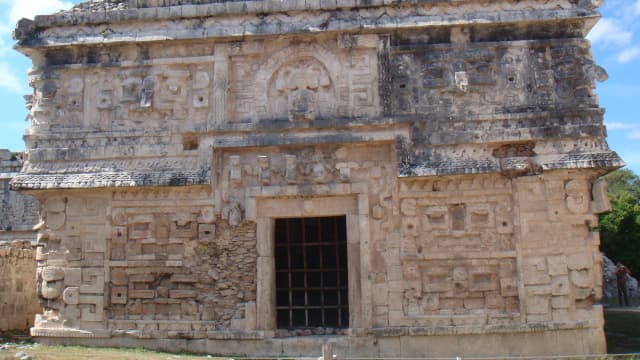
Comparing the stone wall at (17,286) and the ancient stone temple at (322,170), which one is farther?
the stone wall at (17,286)

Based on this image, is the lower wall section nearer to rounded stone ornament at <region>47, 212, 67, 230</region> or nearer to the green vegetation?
the green vegetation

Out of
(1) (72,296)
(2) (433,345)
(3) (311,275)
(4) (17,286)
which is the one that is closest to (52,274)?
(1) (72,296)

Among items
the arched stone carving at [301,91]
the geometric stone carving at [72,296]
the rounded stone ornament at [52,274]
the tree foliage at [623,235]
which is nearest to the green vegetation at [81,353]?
the geometric stone carving at [72,296]

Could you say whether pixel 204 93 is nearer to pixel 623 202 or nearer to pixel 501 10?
pixel 501 10

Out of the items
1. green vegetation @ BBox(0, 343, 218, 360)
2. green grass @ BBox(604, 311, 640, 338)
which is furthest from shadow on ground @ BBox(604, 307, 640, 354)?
green vegetation @ BBox(0, 343, 218, 360)

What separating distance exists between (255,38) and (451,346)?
6.21 metres

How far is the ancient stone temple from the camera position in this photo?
9.80 metres

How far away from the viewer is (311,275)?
464 inches

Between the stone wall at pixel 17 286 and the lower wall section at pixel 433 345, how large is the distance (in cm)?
454

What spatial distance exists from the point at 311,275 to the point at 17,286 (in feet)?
20.3

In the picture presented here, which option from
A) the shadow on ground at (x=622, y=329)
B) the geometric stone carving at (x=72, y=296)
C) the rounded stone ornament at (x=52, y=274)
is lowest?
the shadow on ground at (x=622, y=329)

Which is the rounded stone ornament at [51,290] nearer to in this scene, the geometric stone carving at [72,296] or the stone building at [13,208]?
the geometric stone carving at [72,296]

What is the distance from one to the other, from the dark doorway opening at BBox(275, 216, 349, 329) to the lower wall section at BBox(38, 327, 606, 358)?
804 mm

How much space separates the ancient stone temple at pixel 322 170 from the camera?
9.80 meters
